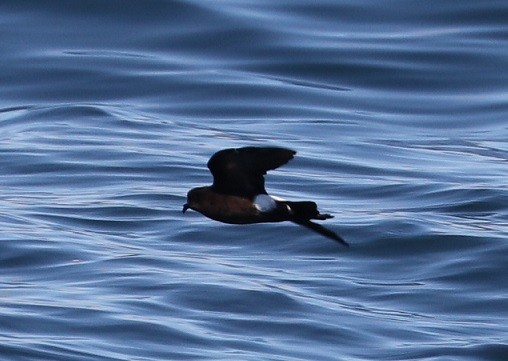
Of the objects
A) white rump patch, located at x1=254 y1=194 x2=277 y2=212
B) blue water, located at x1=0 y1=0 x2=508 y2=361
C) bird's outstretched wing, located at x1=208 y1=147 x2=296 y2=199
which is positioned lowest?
white rump patch, located at x1=254 y1=194 x2=277 y2=212

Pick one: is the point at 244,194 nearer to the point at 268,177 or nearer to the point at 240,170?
the point at 240,170

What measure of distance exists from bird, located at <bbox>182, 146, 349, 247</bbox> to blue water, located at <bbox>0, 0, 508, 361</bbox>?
500 centimetres

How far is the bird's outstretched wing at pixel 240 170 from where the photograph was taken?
7.39 meters

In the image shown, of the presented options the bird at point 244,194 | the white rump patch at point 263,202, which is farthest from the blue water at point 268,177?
the white rump patch at point 263,202

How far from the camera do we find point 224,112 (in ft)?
80.6

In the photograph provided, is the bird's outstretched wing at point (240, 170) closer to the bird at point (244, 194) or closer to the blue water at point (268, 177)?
the bird at point (244, 194)

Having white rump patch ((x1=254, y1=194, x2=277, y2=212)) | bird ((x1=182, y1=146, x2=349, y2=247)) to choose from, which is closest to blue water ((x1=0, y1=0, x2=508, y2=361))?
bird ((x1=182, y1=146, x2=349, y2=247))

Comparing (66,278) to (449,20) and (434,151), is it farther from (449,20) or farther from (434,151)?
(449,20)

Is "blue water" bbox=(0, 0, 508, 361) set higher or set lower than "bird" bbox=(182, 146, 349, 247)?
higher

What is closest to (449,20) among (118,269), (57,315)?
(118,269)

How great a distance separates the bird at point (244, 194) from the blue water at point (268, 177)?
5.00 m

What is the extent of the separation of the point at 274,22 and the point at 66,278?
14.4 meters

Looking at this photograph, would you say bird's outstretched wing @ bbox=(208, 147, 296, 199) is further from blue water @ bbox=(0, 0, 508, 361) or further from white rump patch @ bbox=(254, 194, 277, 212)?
blue water @ bbox=(0, 0, 508, 361)

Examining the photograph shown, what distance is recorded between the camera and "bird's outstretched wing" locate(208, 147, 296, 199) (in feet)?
24.3
